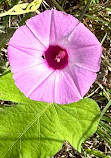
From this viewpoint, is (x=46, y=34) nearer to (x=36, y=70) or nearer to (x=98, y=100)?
(x=36, y=70)

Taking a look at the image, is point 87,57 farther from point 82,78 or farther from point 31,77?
point 31,77

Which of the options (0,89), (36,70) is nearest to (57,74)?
(36,70)

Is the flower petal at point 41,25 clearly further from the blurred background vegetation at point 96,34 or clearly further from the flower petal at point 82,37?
the blurred background vegetation at point 96,34

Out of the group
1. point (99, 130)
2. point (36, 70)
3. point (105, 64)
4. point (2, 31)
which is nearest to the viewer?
point (36, 70)

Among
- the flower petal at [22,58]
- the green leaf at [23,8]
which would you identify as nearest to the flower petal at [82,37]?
the flower petal at [22,58]

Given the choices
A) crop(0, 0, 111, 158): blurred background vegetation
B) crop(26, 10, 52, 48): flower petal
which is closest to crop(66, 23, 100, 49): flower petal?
crop(26, 10, 52, 48): flower petal

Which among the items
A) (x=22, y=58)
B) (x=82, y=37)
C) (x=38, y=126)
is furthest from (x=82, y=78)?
(x=38, y=126)

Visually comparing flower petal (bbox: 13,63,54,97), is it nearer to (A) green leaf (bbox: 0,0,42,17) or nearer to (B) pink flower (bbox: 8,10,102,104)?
(B) pink flower (bbox: 8,10,102,104)

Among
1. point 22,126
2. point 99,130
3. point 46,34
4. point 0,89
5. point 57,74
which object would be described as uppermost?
point 46,34
